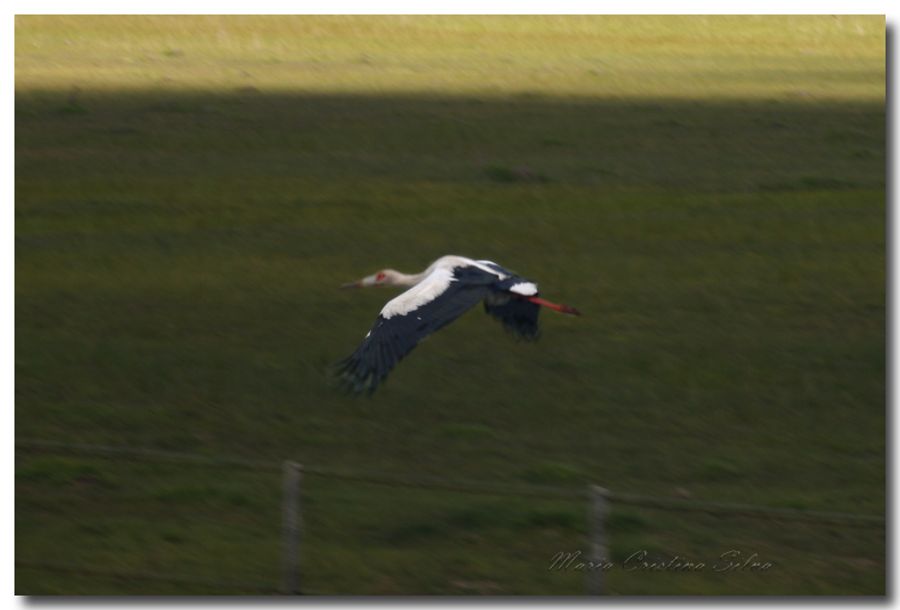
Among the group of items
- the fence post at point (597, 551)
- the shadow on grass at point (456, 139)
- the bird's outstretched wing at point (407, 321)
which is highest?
the shadow on grass at point (456, 139)

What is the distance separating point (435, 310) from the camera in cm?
923

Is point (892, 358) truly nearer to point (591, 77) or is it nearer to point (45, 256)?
point (45, 256)

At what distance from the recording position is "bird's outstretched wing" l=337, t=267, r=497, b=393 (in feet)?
28.8

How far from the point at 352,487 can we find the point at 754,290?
5.43 meters

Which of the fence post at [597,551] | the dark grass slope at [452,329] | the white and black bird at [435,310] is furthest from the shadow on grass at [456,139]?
the fence post at [597,551]

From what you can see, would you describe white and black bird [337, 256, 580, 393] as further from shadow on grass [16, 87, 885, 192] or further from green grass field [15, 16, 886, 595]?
shadow on grass [16, 87, 885, 192]

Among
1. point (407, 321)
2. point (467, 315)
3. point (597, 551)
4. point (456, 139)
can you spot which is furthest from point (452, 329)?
point (456, 139)

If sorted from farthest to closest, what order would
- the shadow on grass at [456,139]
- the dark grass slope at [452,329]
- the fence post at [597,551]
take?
the shadow on grass at [456,139], the dark grass slope at [452,329], the fence post at [597,551]

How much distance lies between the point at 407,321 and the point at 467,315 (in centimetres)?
431

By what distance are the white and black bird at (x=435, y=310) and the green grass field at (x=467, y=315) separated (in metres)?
0.92

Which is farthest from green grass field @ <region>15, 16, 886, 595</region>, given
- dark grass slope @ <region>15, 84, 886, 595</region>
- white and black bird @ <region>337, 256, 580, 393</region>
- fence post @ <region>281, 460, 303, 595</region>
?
white and black bird @ <region>337, 256, 580, 393</region>

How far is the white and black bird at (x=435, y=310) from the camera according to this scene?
28.8ft

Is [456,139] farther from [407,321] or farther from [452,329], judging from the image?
[407,321]

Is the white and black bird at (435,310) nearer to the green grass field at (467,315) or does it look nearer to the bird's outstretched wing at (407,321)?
the bird's outstretched wing at (407,321)
